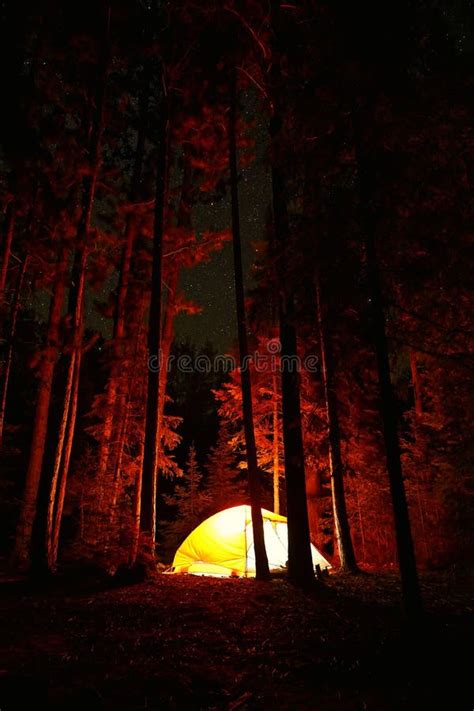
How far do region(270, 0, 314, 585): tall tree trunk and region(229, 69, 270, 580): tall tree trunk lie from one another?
100cm

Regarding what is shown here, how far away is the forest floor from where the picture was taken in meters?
3.93

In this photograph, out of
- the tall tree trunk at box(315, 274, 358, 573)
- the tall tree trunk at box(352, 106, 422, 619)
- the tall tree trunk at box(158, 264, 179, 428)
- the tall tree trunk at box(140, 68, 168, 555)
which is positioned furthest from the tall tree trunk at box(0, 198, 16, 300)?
the tall tree trunk at box(352, 106, 422, 619)

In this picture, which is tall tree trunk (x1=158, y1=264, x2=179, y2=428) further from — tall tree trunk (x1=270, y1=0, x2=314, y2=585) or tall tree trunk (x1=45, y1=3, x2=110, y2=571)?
tall tree trunk (x1=270, y1=0, x2=314, y2=585)

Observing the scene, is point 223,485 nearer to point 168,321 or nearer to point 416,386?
point 416,386

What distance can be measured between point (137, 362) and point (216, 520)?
520 centimetres

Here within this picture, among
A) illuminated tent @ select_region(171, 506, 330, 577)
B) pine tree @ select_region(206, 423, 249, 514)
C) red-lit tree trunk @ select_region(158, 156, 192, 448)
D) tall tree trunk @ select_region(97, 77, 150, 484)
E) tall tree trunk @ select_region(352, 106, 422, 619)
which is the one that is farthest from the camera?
pine tree @ select_region(206, 423, 249, 514)

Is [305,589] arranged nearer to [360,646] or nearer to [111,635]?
[360,646]

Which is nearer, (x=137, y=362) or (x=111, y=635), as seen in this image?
(x=111, y=635)

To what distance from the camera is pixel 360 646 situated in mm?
5219

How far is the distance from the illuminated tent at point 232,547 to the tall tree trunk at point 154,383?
319 centimetres

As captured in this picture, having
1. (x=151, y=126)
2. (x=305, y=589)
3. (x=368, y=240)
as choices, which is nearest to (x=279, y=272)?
(x=368, y=240)

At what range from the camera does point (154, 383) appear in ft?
33.8

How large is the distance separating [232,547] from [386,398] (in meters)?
7.62

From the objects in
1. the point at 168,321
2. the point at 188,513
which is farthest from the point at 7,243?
the point at 188,513
